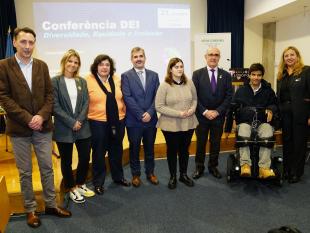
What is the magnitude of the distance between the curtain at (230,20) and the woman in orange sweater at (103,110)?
4.17 m

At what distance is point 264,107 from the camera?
3.13 m

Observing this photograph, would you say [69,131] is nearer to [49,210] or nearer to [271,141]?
[49,210]

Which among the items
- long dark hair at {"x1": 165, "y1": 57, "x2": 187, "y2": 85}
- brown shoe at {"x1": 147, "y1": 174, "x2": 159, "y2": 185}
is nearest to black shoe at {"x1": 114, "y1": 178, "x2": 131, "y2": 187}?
brown shoe at {"x1": 147, "y1": 174, "x2": 159, "y2": 185}

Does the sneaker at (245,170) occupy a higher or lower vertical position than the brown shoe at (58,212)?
higher

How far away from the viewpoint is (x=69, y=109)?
266 centimetres

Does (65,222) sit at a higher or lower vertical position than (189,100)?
lower

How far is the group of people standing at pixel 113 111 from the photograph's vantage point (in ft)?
7.59

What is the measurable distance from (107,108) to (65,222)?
3.57ft

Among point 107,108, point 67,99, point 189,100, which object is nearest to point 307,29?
point 189,100

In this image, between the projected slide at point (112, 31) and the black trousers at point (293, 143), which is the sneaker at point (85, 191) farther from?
the projected slide at point (112, 31)

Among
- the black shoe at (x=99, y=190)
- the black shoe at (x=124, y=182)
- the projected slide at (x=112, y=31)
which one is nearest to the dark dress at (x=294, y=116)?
the black shoe at (x=124, y=182)

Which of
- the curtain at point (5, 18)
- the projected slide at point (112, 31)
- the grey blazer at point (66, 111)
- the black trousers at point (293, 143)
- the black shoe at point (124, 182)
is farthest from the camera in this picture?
the curtain at point (5, 18)

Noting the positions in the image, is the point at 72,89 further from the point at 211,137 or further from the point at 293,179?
the point at 293,179

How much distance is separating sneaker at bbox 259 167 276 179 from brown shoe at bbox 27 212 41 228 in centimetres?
213
